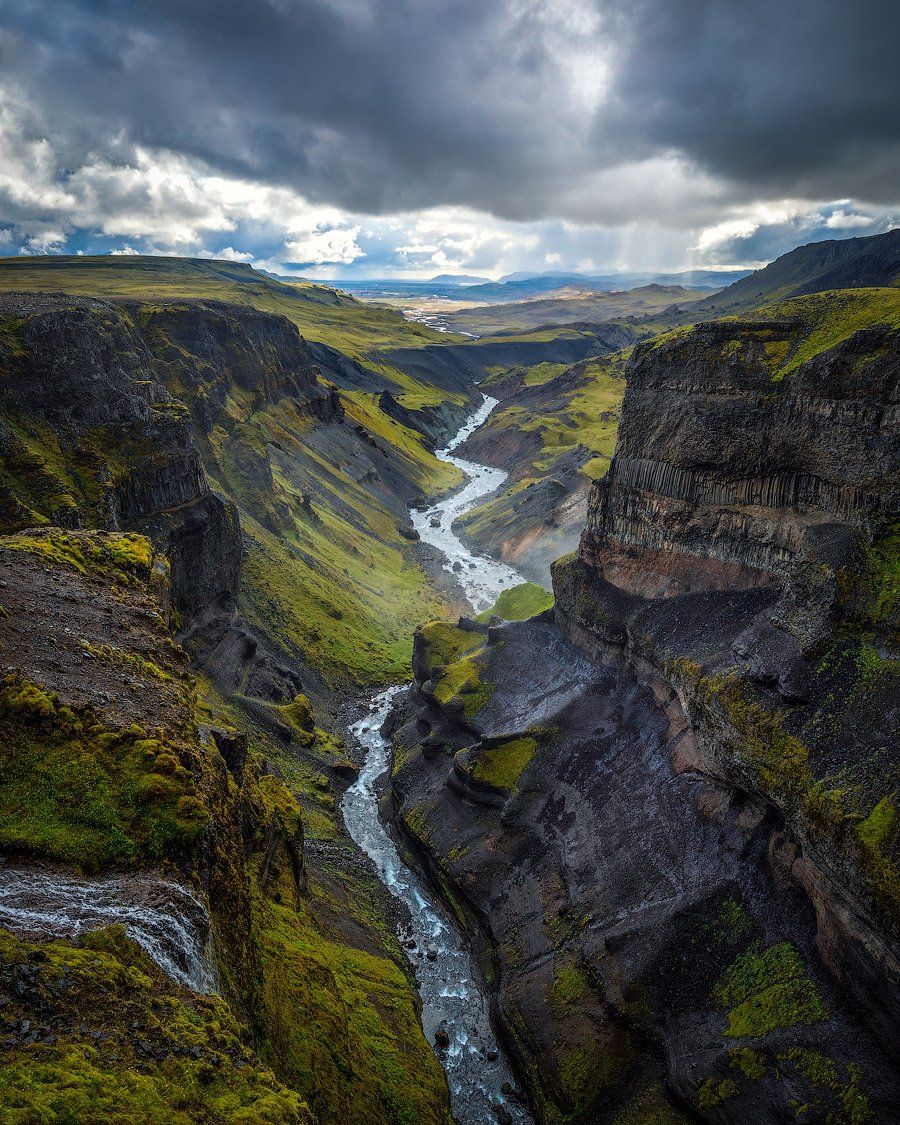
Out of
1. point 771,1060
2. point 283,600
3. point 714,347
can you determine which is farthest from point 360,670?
point 771,1060

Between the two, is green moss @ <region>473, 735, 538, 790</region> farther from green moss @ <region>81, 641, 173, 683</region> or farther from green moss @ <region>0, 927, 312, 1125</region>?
green moss @ <region>0, 927, 312, 1125</region>

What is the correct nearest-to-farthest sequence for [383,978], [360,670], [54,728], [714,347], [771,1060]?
[54,728], [771,1060], [383,978], [714,347], [360,670]

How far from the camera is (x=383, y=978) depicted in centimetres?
2984

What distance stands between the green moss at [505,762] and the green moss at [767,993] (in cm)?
1439

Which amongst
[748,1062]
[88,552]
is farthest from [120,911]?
[748,1062]

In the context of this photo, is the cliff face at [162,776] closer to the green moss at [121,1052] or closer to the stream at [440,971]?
the green moss at [121,1052]

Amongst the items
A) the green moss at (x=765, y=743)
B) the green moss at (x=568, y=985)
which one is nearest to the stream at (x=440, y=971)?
the green moss at (x=568, y=985)

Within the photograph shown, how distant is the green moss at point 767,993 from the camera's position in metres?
22.9

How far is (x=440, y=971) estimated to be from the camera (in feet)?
109

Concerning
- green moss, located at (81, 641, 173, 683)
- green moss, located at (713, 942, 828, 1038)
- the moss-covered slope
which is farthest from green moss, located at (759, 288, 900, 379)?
the moss-covered slope

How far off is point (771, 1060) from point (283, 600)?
155 ft

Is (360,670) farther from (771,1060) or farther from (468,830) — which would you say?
(771,1060)

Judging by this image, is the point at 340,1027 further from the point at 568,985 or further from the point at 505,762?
the point at 505,762

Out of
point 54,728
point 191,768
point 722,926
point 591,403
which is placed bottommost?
point 722,926
